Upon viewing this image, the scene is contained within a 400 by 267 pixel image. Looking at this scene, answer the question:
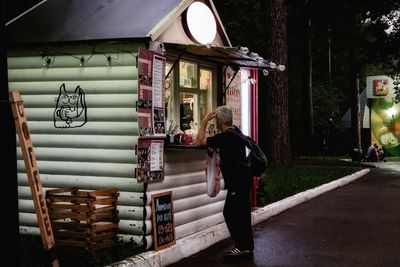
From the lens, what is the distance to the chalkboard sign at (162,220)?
7273 millimetres

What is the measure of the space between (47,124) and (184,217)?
2.41 meters

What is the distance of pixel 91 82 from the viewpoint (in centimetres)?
760

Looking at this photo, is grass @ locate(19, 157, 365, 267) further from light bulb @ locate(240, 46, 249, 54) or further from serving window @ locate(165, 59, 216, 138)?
light bulb @ locate(240, 46, 249, 54)

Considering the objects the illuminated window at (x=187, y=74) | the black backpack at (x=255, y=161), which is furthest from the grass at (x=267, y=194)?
the illuminated window at (x=187, y=74)

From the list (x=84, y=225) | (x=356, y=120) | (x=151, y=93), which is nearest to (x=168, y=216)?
(x=84, y=225)

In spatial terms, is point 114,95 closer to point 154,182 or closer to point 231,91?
point 154,182

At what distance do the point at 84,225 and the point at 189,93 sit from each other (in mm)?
3538

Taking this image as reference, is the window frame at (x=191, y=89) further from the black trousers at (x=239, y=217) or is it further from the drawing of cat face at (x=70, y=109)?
the black trousers at (x=239, y=217)

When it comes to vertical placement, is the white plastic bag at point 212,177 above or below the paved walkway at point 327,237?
above

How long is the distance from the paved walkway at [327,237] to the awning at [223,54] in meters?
2.89

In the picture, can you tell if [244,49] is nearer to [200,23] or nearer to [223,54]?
[223,54]

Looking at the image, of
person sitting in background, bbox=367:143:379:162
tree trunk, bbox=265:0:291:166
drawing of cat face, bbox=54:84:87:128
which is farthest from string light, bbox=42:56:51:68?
person sitting in background, bbox=367:143:379:162

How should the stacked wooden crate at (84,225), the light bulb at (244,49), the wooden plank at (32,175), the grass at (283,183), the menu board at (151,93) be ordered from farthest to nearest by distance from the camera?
the grass at (283,183)
the light bulb at (244,49)
the menu board at (151,93)
the stacked wooden crate at (84,225)
the wooden plank at (32,175)

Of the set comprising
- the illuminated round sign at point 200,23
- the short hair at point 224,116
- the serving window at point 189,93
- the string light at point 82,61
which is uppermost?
the illuminated round sign at point 200,23
